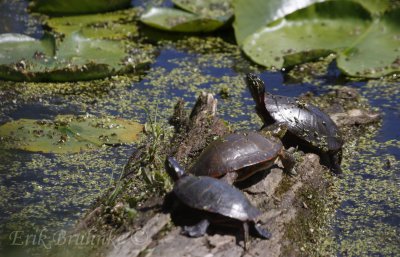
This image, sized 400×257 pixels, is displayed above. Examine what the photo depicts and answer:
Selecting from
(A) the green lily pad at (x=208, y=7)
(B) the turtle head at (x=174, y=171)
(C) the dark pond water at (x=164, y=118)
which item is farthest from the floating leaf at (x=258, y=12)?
(B) the turtle head at (x=174, y=171)

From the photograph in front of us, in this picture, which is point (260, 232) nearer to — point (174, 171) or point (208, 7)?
point (174, 171)

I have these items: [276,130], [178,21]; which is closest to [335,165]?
[276,130]

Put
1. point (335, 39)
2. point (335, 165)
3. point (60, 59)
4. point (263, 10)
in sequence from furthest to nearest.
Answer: point (263, 10), point (335, 39), point (60, 59), point (335, 165)

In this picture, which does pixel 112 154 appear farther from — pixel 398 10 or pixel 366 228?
pixel 398 10

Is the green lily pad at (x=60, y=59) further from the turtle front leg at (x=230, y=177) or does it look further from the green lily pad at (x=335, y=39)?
the turtle front leg at (x=230, y=177)

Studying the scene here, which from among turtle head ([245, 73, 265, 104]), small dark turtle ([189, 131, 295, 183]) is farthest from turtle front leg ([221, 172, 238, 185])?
turtle head ([245, 73, 265, 104])
